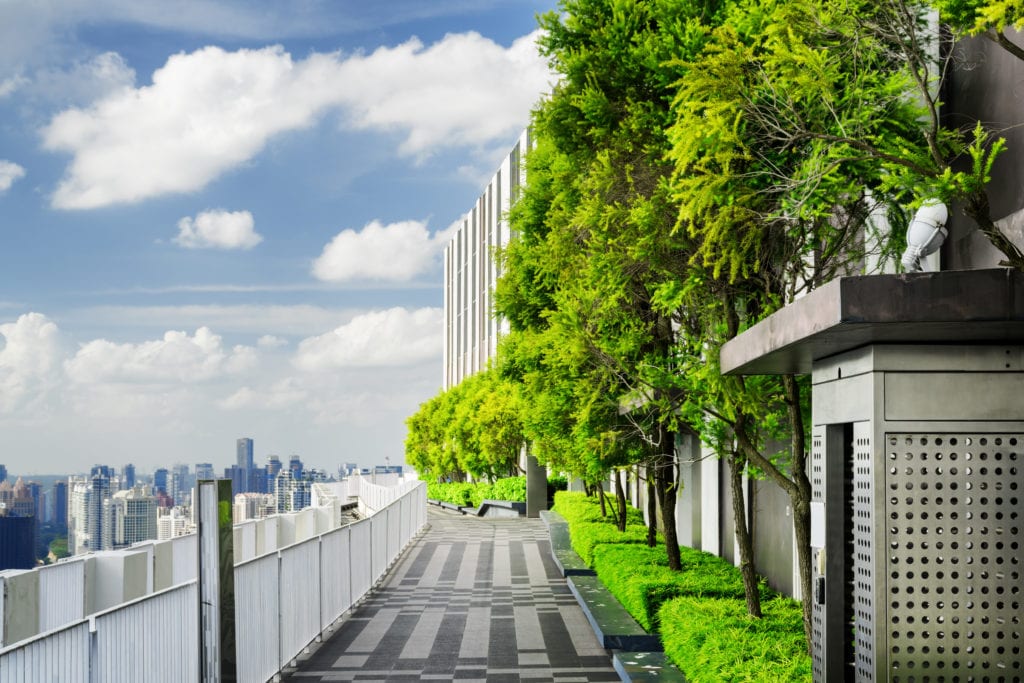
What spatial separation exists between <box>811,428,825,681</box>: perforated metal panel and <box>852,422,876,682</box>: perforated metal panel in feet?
1.92

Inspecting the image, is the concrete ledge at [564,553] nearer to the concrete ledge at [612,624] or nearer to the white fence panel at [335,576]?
the concrete ledge at [612,624]

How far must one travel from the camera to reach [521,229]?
20.4 metres

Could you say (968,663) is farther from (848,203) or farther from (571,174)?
(571,174)

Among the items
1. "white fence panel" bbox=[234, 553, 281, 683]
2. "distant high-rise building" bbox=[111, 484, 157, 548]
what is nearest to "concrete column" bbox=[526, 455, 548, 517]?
"distant high-rise building" bbox=[111, 484, 157, 548]

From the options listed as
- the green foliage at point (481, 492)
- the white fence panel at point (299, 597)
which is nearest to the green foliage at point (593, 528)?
the white fence panel at point (299, 597)

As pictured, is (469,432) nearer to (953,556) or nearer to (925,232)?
(925,232)

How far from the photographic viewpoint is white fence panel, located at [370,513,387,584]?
62.5 ft

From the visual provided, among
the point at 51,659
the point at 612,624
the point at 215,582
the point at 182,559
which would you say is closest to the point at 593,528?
the point at 612,624

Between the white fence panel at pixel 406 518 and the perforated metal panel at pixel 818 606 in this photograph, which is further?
the white fence panel at pixel 406 518

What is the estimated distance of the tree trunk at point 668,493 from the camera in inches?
583

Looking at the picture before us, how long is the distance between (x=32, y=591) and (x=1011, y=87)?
29.3ft

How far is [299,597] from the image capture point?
1243 centimetres

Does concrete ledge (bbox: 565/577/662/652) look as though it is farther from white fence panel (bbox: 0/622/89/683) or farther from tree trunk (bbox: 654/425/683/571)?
white fence panel (bbox: 0/622/89/683)

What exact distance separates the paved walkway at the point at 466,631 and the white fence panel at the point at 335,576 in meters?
0.29
